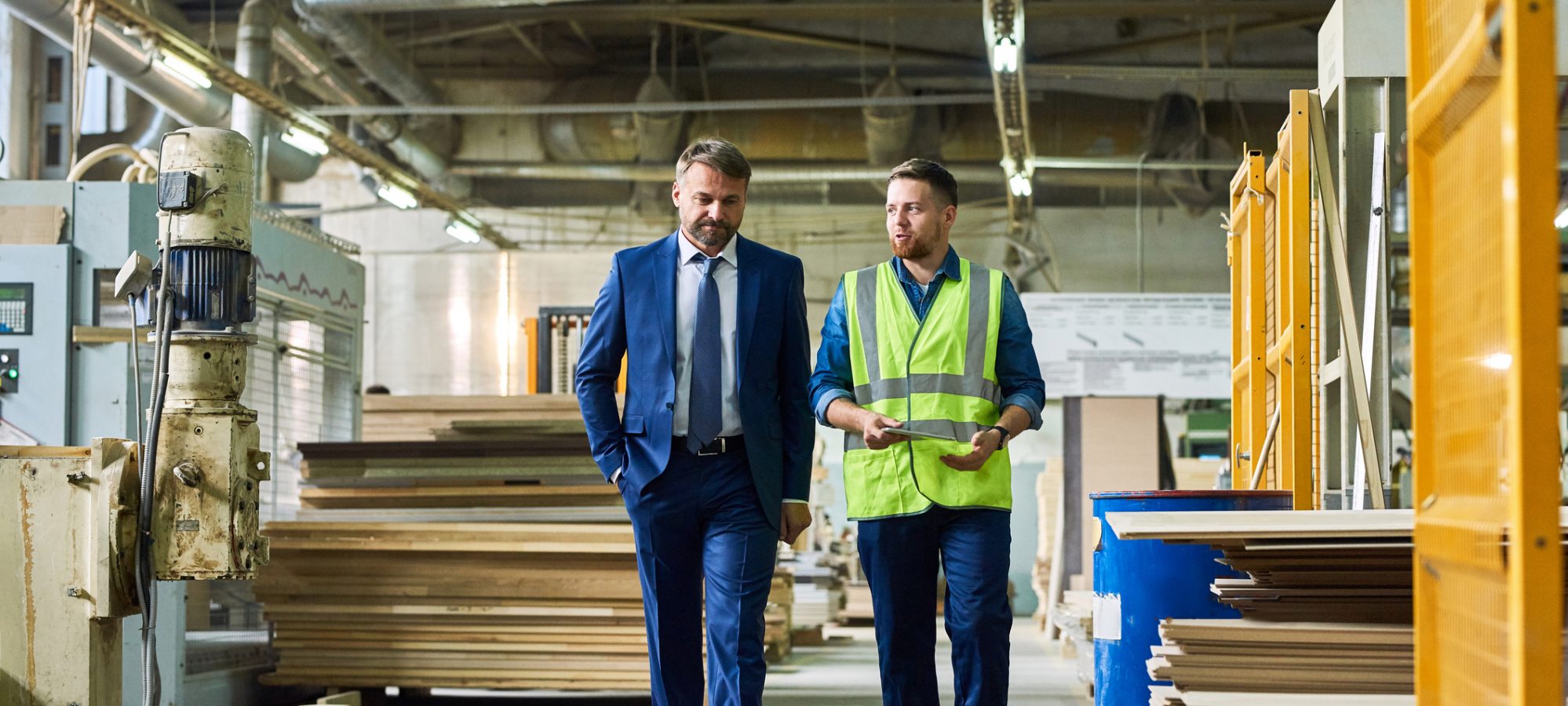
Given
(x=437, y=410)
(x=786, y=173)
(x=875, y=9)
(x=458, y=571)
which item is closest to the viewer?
(x=458, y=571)

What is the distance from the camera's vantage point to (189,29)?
12828mm

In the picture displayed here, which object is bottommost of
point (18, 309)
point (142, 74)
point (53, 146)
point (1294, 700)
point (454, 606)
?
point (454, 606)

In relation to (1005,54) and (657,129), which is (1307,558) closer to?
(1005,54)

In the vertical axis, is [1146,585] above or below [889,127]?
below

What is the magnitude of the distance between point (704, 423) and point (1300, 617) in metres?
1.47

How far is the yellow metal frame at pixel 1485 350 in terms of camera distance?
175 centimetres

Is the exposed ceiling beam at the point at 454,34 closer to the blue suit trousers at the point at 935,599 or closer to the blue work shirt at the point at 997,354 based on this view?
the blue work shirt at the point at 997,354

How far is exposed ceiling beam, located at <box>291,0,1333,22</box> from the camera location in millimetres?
12391

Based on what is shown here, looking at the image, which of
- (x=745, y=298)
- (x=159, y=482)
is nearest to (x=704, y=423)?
(x=745, y=298)

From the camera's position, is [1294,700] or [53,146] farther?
[53,146]

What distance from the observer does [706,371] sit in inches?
154

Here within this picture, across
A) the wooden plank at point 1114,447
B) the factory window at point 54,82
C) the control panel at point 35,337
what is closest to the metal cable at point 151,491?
the control panel at point 35,337

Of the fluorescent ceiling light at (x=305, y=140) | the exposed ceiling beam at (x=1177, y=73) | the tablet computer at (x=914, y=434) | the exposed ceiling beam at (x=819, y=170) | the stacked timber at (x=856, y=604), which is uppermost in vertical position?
the exposed ceiling beam at (x=1177, y=73)

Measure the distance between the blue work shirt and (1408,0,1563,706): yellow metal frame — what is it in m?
1.73
